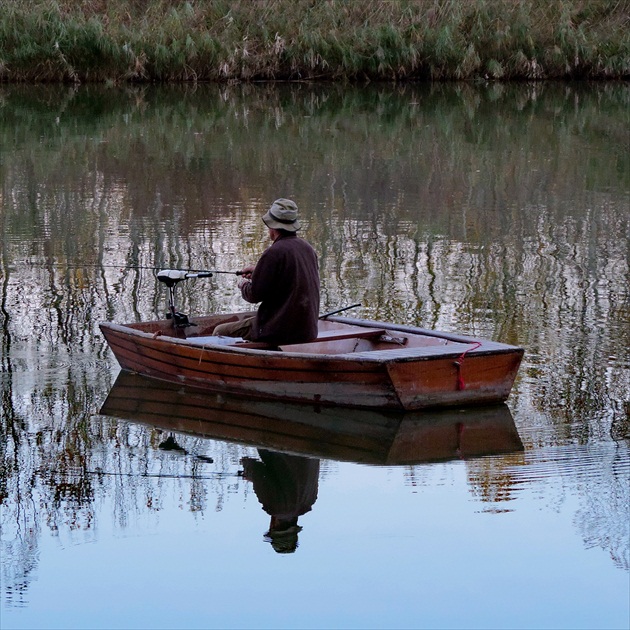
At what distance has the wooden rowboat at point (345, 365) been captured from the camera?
704cm

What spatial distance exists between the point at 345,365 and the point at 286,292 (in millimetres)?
647

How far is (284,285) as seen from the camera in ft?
24.5

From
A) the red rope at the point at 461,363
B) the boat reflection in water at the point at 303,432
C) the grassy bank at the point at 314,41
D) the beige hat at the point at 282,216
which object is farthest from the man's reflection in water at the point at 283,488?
the grassy bank at the point at 314,41

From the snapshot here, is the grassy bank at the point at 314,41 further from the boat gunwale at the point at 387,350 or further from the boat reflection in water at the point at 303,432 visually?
the boat reflection in water at the point at 303,432

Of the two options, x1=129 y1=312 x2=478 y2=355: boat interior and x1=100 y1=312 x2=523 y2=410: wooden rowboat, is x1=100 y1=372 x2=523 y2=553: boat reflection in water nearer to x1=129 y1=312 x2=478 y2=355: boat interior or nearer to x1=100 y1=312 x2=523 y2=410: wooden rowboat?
x1=100 y1=312 x2=523 y2=410: wooden rowboat

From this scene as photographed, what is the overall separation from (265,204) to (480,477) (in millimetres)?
8153

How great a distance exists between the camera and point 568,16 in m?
26.4

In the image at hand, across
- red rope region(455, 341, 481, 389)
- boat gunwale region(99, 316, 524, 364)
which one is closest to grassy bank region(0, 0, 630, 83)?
boat gunwale region(99, 316, 524, 364)

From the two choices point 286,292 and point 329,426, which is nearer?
point 329,426

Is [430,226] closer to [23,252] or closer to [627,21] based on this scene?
[23,252]

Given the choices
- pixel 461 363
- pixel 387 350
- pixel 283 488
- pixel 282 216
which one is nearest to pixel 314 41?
pixel 282 216

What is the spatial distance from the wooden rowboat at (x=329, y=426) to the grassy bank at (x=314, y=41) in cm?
1848

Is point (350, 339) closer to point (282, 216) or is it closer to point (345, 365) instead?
point (345, 365)

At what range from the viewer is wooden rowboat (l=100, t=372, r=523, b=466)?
6691 mm
